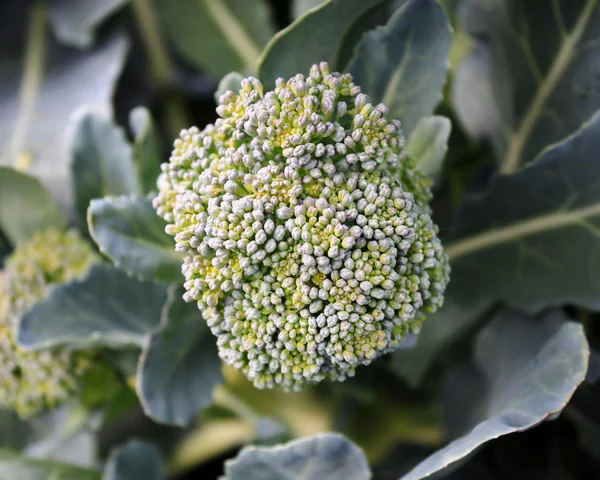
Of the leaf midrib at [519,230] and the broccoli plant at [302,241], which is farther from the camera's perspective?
the leaf midrib at [519,230]

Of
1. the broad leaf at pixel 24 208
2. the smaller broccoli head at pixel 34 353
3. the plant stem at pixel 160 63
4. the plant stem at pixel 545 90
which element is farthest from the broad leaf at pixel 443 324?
the plant stem at pixel 160 63

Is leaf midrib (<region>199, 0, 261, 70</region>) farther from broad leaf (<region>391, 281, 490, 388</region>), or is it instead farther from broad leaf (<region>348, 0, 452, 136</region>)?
broad leaf (<region>391, 281, 490, 388</region>)

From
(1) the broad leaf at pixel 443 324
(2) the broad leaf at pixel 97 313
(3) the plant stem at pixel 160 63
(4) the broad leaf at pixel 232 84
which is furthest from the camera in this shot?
(3) the plant stem at pixel 160 63

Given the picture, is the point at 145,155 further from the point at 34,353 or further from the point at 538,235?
the point at 538,235

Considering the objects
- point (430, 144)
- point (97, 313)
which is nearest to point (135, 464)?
point (97, 313)

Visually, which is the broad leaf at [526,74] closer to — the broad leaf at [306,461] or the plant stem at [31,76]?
the broad leaf at [306,461]

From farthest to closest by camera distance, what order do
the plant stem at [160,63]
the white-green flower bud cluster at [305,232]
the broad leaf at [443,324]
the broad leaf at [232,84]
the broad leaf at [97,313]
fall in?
the plant stem at [160,63]
the broad leaf at [443,324]
the broad leaf at [97,313]
the broad leaf at [232,84]
the white-green flower bud cluster at [305,232]

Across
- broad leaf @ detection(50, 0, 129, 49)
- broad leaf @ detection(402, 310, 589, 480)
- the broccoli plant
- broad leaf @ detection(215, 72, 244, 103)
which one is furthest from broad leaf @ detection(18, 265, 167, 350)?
broad leaf @ detection(50, 0, 129, 49)
